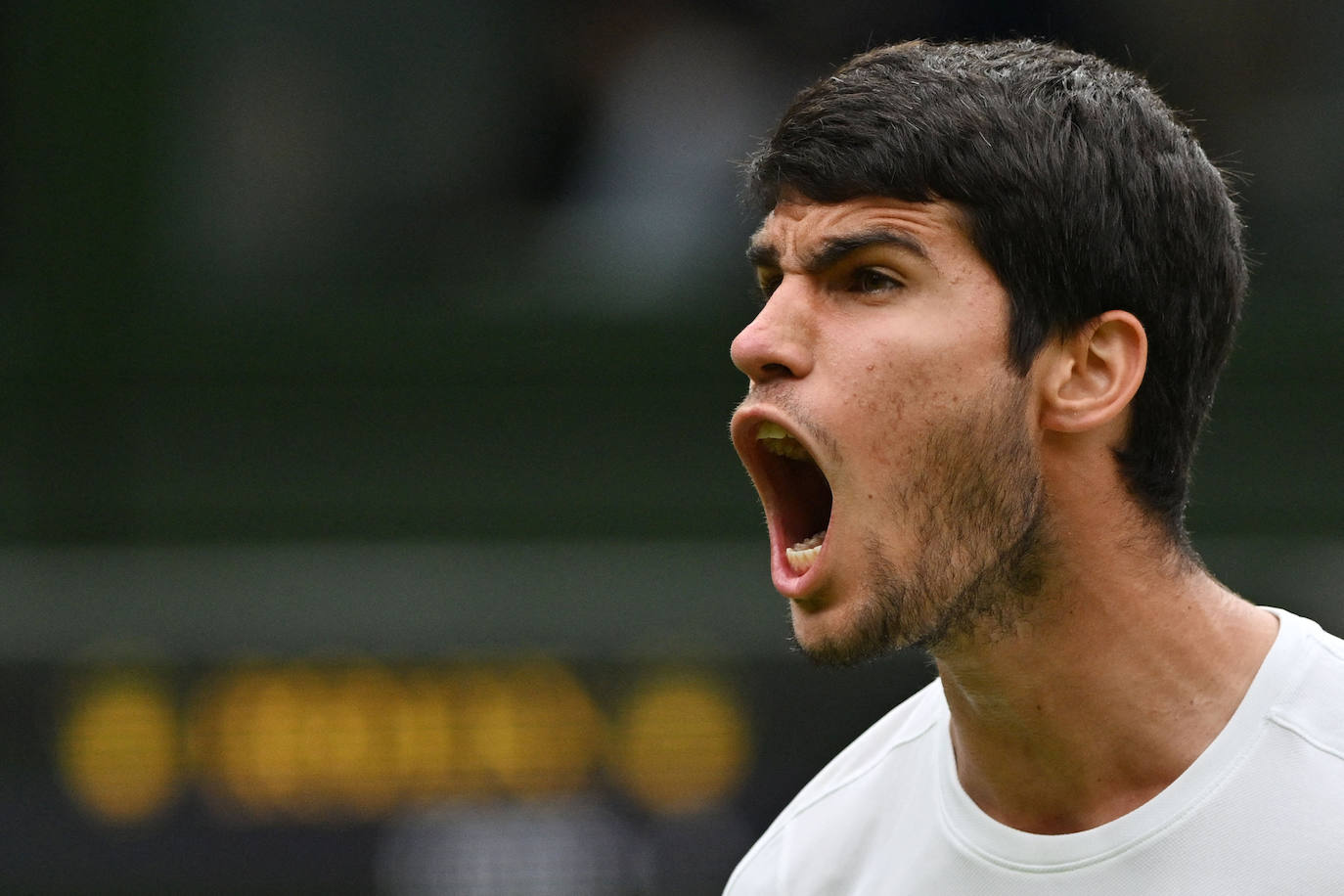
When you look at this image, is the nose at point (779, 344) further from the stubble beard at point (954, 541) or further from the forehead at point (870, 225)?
the stubble beard at point (954, 541)

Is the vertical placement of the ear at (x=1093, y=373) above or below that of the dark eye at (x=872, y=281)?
below

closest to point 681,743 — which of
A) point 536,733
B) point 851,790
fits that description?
point 536,733

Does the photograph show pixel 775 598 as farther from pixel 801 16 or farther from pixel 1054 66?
pixel 1054 66

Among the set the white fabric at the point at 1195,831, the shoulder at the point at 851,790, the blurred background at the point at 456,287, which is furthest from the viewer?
the blurred background at the point at 456,287

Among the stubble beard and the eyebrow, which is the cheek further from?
the eyebrow

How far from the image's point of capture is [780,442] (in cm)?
279

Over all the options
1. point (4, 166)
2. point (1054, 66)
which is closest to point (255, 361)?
point (4, 166)

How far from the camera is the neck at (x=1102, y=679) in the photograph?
8.55 feet

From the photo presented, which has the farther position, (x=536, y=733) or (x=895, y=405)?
(x=536, y=733)

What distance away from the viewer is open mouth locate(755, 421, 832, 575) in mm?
2754

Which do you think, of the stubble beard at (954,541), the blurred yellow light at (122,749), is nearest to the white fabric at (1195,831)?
the stubble beard at (954,541)

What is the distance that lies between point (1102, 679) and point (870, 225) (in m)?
0.74

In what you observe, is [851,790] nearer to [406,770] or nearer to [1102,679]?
[1102,679]

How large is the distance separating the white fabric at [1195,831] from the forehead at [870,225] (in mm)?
742
